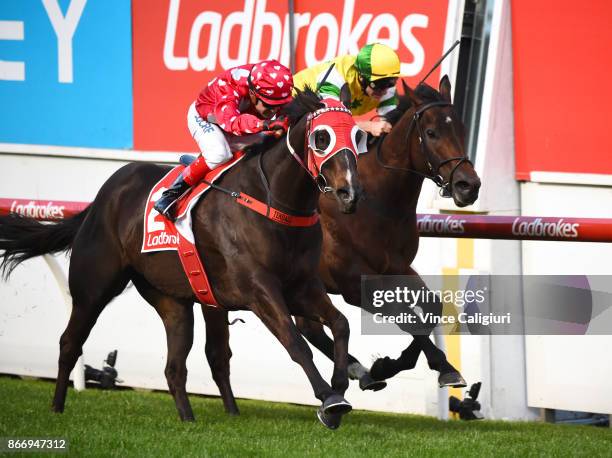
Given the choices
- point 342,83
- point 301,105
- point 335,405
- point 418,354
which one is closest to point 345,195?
point 301,105

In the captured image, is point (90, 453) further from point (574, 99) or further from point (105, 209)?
point (574, 99)

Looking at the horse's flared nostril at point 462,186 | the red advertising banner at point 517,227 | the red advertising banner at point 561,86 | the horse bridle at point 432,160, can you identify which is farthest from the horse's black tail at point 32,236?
the red advertising banner at point 561,86

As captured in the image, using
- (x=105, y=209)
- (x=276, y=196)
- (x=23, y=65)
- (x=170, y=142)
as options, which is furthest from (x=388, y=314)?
(x=23, y=65)

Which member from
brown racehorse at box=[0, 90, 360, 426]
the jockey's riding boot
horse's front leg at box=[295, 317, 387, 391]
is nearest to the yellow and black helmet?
brown racehorse at box=[0, 90, 360, 426]

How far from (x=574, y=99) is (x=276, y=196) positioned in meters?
3.11

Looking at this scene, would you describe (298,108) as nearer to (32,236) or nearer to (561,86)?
(32,236)

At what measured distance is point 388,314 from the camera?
6.54 meters

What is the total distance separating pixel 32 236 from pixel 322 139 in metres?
2.57

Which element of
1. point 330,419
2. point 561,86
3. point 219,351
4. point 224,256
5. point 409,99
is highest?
point 561,86

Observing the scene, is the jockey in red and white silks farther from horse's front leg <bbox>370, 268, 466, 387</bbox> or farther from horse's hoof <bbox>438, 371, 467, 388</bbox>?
horse's hoof <bbox>438, 371, 467, 388</bbox>

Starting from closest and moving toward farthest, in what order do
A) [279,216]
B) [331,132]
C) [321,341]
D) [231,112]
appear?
[331,132] < [279,216] < [231,112] < [321,341]

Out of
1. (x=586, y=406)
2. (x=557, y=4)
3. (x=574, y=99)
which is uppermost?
(x=557, y=4)

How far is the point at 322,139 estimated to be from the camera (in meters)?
5.33

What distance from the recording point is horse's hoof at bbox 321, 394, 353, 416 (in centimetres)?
514
